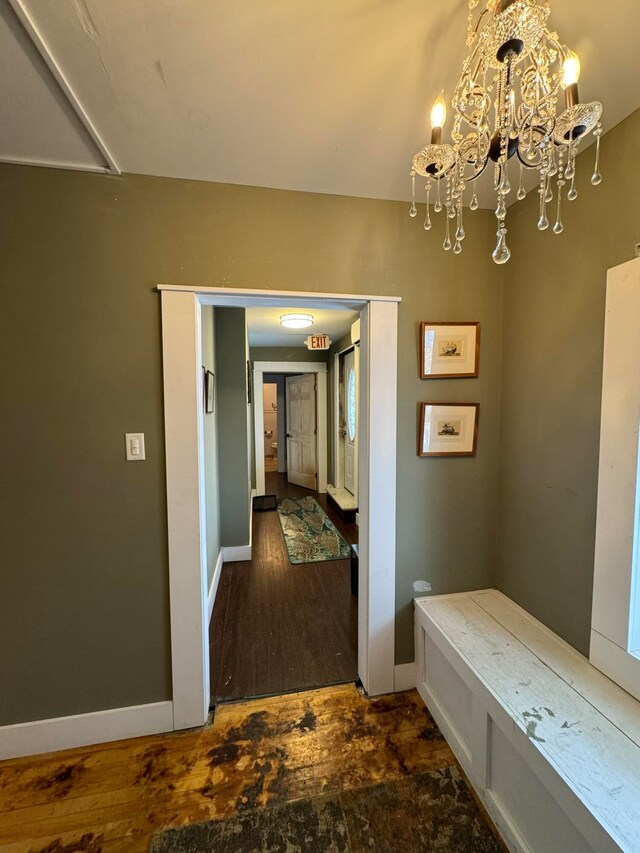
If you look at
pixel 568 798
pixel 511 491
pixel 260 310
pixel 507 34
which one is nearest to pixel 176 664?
pixel 568 798

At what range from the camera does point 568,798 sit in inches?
33.1

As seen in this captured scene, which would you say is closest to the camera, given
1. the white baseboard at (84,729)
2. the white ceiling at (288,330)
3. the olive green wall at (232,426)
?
the white baseboard at (84,729)

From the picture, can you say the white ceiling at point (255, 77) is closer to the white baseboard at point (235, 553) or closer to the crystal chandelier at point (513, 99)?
the crystal chandelier at point (513, 99)

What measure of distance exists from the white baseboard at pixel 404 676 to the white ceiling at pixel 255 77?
2318 mm

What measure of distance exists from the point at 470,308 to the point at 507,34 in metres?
1.02

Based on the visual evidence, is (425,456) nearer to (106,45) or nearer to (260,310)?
(106,45)

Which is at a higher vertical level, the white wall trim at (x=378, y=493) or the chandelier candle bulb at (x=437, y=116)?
the chandelier candle bulb at (x=437, y=116)

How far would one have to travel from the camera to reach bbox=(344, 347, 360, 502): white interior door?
4.38 meters

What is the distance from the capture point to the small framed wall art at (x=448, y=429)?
162 centimetres

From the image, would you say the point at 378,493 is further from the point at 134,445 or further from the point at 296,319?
the point at 296,319

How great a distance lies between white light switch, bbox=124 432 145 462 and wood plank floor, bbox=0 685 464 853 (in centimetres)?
125

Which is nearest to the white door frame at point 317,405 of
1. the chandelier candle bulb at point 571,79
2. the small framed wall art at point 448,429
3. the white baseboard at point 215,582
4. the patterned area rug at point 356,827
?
the white baseboard at point 215,582

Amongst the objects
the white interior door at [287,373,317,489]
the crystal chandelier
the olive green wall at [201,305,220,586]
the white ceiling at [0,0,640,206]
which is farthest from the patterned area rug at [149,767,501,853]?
the white interior door at [287,373,317,489]

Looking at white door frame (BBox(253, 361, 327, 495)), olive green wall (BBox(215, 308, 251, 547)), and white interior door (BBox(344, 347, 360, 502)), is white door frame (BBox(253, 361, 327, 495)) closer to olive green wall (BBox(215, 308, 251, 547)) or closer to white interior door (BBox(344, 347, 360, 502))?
white interior door (BBox(344, 347, 360, 502))
